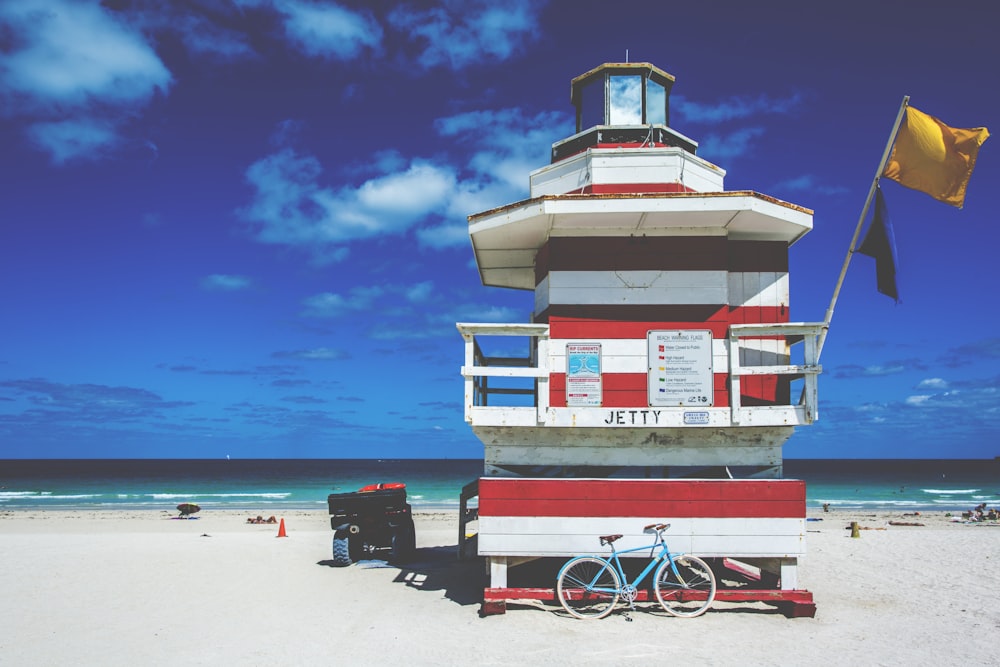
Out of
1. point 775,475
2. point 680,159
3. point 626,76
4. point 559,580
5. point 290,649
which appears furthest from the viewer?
point 626,76

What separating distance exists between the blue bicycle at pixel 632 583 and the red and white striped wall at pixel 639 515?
0.45 ft

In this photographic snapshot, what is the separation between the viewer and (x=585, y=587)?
8656mm

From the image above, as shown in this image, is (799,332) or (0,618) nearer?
(799,332)

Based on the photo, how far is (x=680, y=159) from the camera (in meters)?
10.0

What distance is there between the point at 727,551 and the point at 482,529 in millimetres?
2984

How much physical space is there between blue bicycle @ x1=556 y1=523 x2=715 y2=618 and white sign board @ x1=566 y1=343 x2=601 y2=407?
172 centimetres

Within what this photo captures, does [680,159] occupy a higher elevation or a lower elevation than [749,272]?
higher

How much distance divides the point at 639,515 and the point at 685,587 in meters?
1.13

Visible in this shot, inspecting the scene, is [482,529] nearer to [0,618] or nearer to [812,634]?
[812,634]

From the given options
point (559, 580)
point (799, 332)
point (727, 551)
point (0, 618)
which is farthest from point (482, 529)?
point (0, 618)

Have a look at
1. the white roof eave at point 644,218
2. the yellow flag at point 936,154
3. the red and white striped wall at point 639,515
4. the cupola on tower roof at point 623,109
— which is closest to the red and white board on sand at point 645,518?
the red and white striped wall at point 639,515

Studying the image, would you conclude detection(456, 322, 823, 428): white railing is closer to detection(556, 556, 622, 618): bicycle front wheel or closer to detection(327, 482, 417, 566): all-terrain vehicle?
detection(556, 556, 622, 618): bicycle front wheel

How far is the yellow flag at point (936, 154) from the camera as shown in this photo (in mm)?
8078

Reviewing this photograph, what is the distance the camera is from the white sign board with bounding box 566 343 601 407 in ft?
30.4
